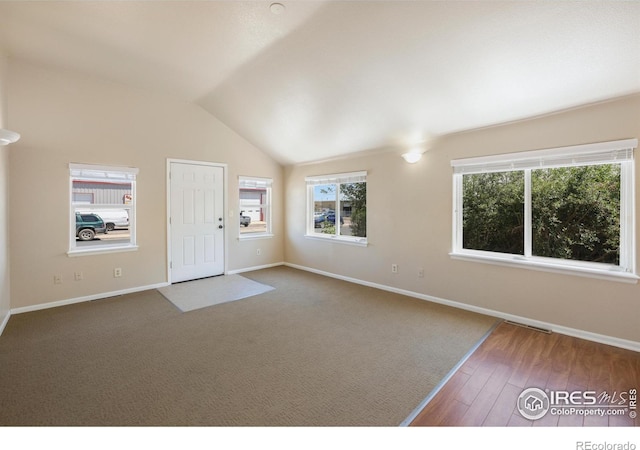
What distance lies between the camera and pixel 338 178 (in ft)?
17.4

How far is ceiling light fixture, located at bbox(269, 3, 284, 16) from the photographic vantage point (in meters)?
2.52

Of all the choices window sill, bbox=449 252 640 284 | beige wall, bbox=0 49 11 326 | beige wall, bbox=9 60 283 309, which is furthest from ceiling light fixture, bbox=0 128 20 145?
window sill, bbox=449 252 640 284

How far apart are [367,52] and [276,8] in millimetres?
928

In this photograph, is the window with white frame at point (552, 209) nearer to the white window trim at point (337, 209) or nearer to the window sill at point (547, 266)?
the window sill at point (547, 266)

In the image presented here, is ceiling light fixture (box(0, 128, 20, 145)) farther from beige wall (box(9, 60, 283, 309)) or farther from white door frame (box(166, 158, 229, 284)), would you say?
white door frame (box(166, 158, 229, 284))

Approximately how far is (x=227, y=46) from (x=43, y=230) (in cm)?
326

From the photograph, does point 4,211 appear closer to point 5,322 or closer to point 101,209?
point 101,209

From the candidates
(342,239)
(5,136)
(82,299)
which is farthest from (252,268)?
(5,136)

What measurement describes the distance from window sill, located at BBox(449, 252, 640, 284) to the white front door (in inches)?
157

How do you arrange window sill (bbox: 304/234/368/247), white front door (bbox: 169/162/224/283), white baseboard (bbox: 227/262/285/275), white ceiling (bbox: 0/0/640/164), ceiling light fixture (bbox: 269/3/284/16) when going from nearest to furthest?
white ceiling (bbox: 0/0/640/164) → ceiling light fixture (bbox: 269/3/284/16) → white front door (bbox: 169/162/224/283) → window sill (bbox: 304/234/368/247) → white baseboard (bbox: 227/262/285/275)

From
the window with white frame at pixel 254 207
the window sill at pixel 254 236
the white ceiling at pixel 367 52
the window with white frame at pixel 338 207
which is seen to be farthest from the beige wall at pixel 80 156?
the window with white frame at pixel 338 207

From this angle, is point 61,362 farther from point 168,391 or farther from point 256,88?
point 256,88

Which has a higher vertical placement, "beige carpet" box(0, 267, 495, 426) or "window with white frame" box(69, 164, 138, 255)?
"window with white frame" box(69, 164, 138, 255)

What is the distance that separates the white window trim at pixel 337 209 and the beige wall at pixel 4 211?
4.18 m
